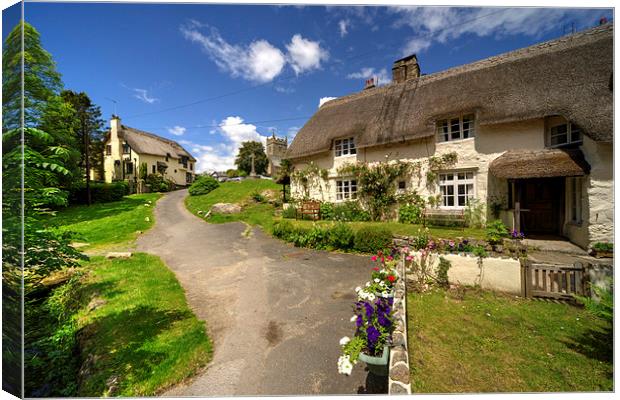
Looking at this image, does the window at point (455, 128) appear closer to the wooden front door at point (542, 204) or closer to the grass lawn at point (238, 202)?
the wooden front door at point (542, 204)

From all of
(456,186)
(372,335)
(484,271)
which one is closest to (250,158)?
(456,186)

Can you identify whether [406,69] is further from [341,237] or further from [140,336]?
[140,336]

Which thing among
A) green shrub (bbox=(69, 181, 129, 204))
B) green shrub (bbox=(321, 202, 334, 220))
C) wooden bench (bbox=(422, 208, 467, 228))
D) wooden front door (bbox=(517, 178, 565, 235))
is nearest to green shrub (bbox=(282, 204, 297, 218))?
green shrub (bbox=(321, 202, 334, 220))

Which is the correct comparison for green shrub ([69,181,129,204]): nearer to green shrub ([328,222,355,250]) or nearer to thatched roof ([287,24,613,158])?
thatched roof ([287,24,613,158])

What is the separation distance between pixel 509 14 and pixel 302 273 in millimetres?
5531

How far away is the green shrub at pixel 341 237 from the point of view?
6.86m

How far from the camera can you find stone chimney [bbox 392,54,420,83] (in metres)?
11.4

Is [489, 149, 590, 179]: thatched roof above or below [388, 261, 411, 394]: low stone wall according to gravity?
above

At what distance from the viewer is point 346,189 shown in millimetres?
11852

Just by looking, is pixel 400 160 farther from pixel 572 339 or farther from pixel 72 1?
pixel 72 1

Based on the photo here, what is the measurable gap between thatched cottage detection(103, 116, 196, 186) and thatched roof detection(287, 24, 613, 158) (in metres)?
8.50

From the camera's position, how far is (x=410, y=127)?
9602 millimetres

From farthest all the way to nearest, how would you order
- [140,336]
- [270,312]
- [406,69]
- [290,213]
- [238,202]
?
[238,202]
[290,213]
[406,69]
[270,312]
[140,336]

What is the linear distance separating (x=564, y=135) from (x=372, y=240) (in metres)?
6.88
